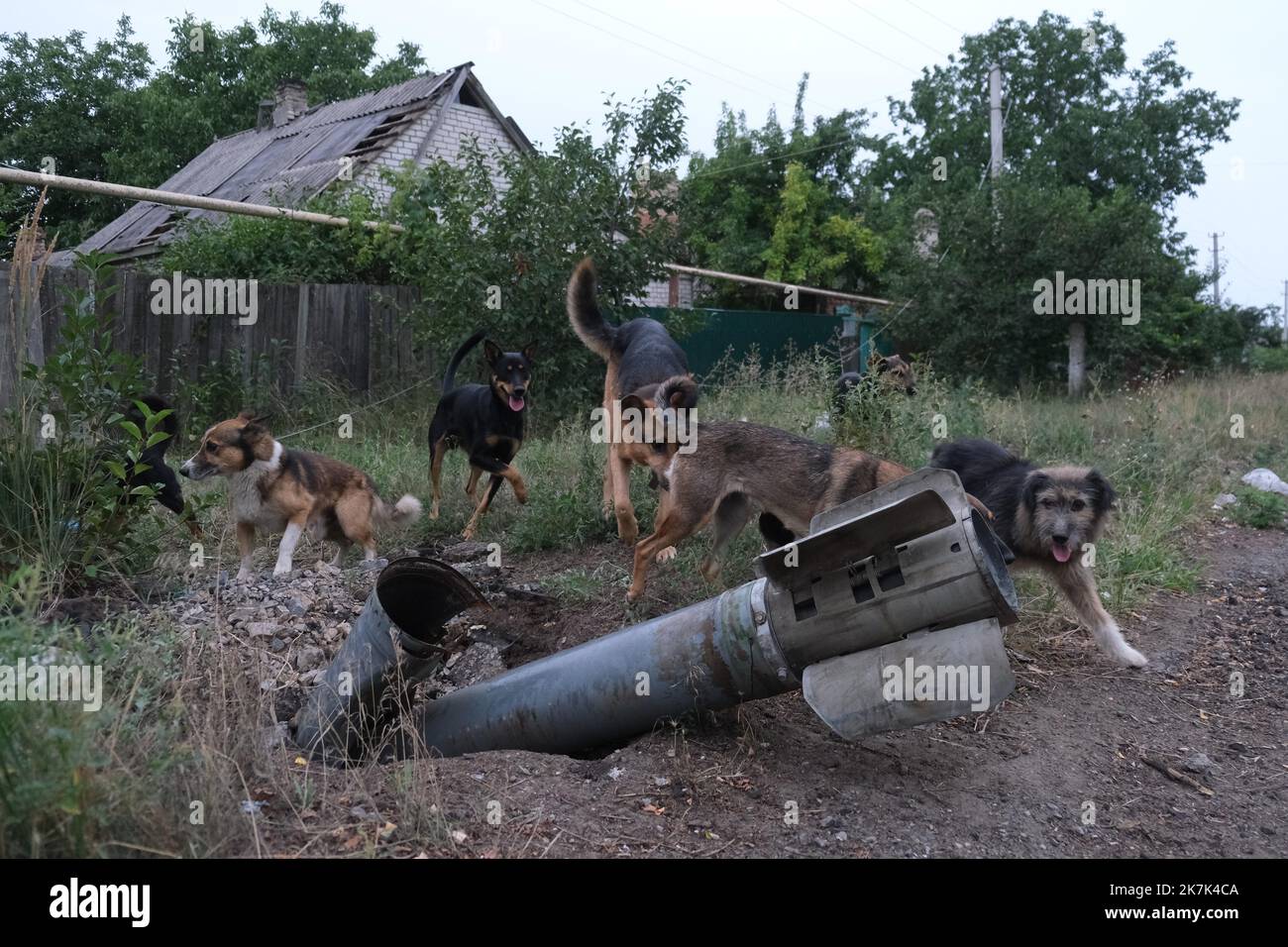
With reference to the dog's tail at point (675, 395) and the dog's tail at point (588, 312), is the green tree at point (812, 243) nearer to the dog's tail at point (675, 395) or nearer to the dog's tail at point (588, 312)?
the dog's tail at point (588, 312)

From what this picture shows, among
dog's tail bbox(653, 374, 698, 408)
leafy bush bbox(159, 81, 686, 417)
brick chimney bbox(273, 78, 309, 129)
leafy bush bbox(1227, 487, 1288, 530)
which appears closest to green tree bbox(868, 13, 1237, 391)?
leafy bush bbox(159, 81, 686, 417)

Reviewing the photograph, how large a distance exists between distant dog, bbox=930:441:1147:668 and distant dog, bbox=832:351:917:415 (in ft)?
8.74

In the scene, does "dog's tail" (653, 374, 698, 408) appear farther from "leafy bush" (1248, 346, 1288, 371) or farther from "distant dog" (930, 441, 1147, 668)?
"leafy bush" (1248, 346, 1288, 371)

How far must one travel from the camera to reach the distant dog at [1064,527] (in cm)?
589

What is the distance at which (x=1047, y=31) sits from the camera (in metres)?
33.7

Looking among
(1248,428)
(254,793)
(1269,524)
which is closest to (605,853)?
(254,793)

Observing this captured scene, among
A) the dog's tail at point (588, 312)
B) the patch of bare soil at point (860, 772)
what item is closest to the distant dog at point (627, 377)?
the dog's tail at point (588, 312)

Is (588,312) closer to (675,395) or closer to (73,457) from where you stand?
(675,395)

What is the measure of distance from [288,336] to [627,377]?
7.86m

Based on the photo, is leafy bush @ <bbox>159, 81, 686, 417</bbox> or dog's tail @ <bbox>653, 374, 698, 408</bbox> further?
leafy bush @ <bbox>159, 81, 686, 417</bbox>

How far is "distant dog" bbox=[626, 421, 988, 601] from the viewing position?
243 inches

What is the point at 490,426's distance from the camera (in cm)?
874

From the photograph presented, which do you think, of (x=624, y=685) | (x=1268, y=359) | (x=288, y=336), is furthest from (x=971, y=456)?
(x=1268, y=359)

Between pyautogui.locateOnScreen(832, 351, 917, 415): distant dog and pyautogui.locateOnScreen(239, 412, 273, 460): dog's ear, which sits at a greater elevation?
pyautogui.locateOnScreen(832, 351, 917, 415): distant dog
